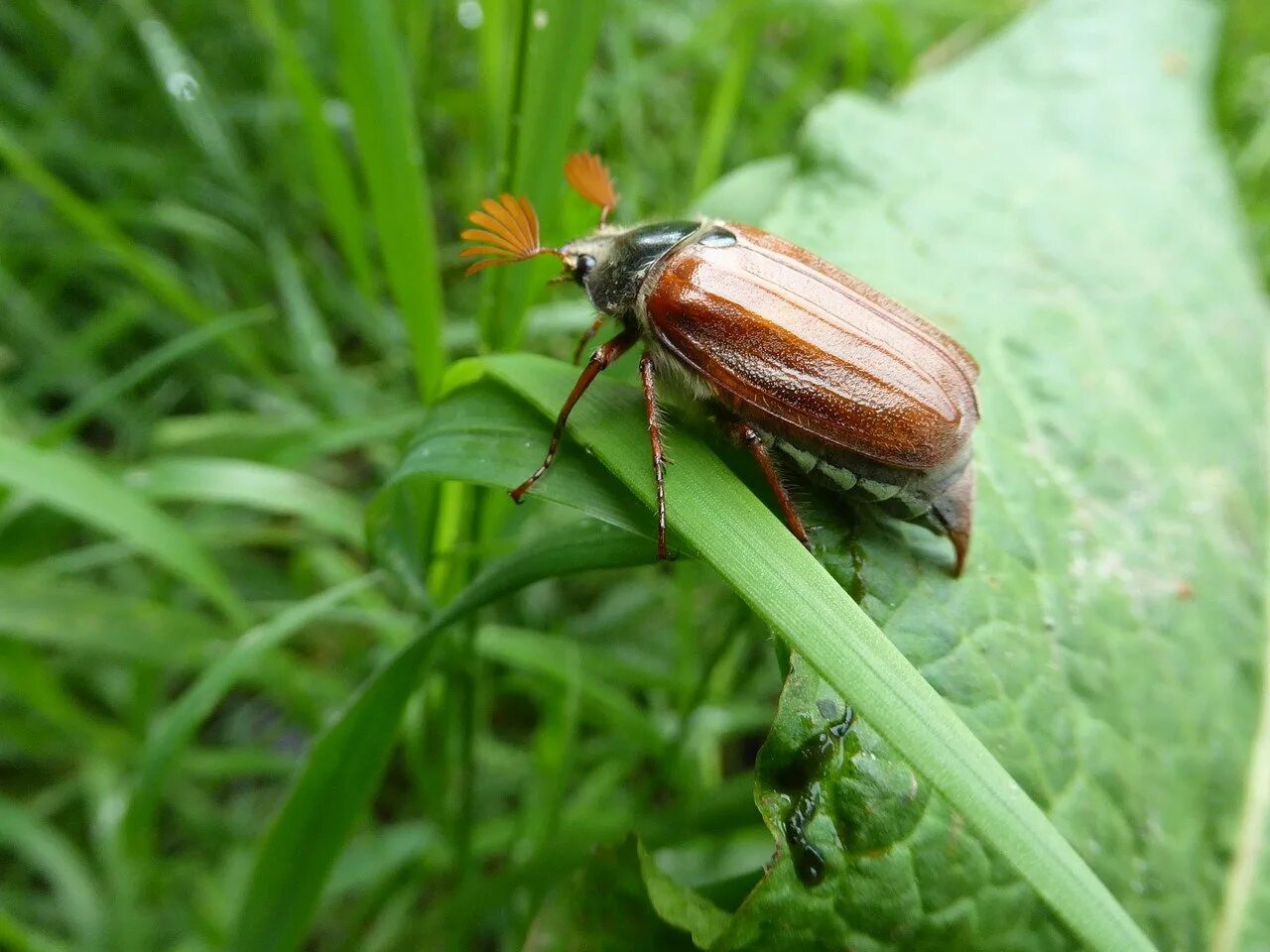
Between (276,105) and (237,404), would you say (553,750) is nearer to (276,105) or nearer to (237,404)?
(237,404)

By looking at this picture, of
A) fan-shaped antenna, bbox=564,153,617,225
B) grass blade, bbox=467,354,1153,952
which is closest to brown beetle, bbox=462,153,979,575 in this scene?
grass blade, bbox=467,354,1153,952

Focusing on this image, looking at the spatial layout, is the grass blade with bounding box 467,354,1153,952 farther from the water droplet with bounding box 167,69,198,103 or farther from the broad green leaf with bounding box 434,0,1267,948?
the water droplet with bounding box 167,69,198,103

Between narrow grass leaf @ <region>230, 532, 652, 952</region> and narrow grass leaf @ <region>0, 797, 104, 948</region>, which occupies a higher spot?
narrow grass leaf @ <region>230, 532, 652, 952</region>

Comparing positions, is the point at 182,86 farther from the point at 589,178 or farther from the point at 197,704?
the point at 197,704

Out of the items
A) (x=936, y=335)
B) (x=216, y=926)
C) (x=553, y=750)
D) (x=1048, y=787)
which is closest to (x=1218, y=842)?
(x=1048, y=787)

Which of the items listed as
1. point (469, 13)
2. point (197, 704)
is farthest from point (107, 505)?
point (469, 13)

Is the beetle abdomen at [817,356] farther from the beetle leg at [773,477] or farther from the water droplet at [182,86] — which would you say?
the water droplet at [182,86]

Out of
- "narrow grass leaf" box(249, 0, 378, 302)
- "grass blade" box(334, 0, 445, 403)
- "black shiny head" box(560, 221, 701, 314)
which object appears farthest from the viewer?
"narrow grass leaf" box(249, 0, 378, 302)
